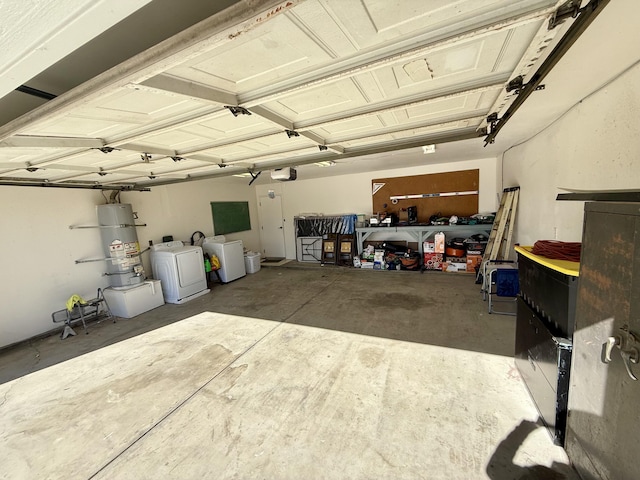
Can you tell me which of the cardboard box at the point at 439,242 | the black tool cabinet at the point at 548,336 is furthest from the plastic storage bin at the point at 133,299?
the cardboard box at the point at 439,242

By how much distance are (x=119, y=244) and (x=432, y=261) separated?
18.9ft

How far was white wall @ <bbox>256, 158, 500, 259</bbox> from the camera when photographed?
5.33m

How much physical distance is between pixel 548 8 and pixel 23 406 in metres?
4.23

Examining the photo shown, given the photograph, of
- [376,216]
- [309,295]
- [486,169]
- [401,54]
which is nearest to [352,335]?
[309,295]

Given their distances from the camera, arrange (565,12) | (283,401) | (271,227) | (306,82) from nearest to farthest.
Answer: (565,12), (306,82), (283,401), (271,227)

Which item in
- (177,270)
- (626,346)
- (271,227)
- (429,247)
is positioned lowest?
(429,247)

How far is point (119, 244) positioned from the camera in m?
4.04

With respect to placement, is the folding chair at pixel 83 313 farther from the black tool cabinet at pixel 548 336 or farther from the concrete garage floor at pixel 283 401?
the black tool cabinet at pixel 548 336

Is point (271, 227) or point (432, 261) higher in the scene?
point (271, 227)

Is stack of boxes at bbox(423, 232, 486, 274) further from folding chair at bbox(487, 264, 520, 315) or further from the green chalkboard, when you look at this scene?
the green chalkboard

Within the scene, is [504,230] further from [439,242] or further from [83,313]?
[83,313]

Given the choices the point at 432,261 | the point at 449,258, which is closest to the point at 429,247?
the point at 432,261

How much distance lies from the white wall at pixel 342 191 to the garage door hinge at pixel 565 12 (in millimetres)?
4321

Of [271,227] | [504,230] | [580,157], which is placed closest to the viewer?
[580,157]
